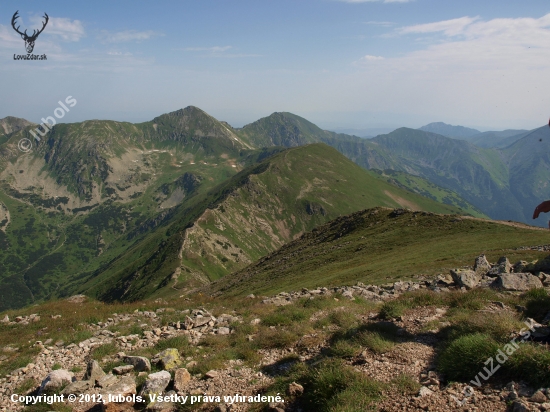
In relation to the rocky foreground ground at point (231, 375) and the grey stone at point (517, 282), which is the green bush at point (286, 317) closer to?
the rocky foreground ground at point (231, 375)

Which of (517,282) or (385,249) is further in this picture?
(385,249)

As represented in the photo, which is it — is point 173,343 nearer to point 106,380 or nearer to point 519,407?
point 106,380

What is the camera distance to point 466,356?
27.7 feet

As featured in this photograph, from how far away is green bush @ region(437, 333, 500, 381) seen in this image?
824cm

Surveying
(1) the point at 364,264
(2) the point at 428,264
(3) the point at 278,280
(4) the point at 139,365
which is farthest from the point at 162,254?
(4) the point at 139,365

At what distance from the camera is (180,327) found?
15992mm

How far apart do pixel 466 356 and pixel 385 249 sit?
41.3 metres

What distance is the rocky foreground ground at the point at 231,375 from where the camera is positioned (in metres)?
7.60

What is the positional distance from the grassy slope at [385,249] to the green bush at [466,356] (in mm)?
19761

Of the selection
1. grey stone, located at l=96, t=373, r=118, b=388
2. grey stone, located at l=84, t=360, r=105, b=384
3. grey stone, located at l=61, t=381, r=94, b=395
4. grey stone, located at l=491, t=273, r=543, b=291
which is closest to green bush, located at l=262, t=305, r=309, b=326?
grey stone, located at l=96, t=373, r=118, b=388

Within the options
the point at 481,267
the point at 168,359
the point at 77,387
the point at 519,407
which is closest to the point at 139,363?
the point at 168,359

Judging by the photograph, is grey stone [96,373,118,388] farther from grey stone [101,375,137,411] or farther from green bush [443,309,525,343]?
green bush [443,309,525,343]

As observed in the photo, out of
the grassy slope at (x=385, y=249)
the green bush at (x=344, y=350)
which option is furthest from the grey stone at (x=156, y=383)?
the grassy slope at (x=385, y=249)

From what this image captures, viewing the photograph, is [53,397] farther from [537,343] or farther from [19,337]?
[537,343]
